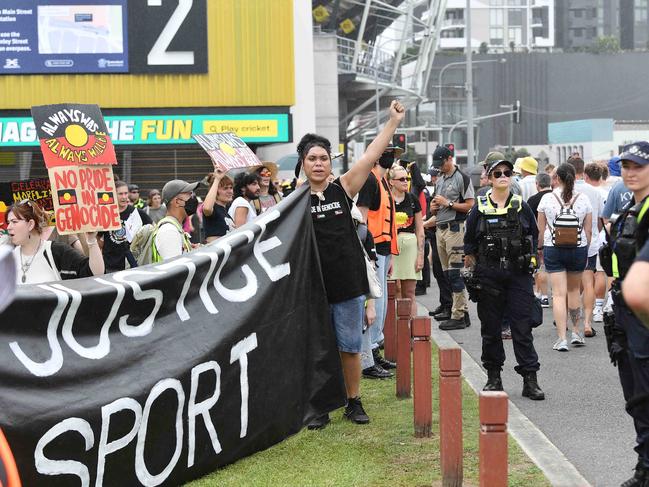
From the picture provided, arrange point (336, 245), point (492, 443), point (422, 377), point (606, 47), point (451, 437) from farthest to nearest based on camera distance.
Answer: point (606, 47)
point (336, 245)
point (422, 377)
point (451, 437)
point (492, 443)

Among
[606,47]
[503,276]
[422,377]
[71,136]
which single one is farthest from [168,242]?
[606,47]

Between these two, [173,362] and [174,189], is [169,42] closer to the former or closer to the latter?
[174,189]

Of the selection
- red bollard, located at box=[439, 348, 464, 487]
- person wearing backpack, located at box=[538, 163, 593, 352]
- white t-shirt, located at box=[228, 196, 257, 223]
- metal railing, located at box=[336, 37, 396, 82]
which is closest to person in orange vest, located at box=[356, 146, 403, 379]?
white t-shirt, located at box=[228, 196, 257, 223]

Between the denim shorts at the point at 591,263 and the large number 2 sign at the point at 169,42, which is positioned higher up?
the large number 2 sign at the point at 169,42

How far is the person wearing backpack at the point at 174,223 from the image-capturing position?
826cm

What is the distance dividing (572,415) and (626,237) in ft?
9.90

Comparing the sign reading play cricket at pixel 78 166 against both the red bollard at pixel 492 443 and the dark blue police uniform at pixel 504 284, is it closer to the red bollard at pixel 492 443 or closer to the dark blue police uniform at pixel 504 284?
the dark blue police uniform at pixel 504 284

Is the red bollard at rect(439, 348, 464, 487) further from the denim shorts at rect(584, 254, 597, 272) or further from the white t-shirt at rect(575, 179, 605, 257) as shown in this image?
the denim shorts at rect(584, 254, 597, 272)

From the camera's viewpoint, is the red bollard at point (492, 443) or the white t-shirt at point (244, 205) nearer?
the red bollard at point (492, 443)

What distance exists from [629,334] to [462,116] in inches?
5365

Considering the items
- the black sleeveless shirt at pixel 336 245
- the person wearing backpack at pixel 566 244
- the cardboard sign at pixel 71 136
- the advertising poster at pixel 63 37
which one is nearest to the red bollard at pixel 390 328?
the person wearing backpack at pixel 566 244

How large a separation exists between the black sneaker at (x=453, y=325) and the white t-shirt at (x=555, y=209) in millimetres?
2018

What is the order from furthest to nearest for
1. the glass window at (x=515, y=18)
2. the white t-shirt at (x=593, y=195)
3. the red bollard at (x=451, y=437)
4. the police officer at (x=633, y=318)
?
the glass window at (x=515, y=18) → the white t-shirt at (x=593, y=195) → the red bollard at (x=451, y=437) → the police officer at (x=633, y=318)

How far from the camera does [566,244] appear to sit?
474 inches
